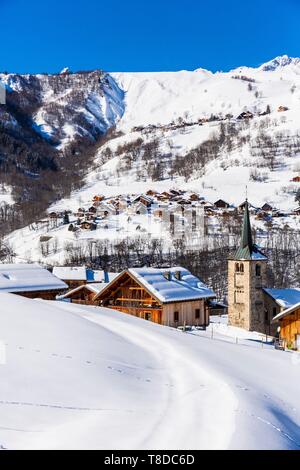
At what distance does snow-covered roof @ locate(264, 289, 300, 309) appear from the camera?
107ft

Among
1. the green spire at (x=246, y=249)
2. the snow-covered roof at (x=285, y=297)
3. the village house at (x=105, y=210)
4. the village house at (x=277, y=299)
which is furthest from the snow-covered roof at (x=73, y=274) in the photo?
the village house at (x=105, y=210)

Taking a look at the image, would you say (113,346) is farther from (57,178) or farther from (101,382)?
(57,178)

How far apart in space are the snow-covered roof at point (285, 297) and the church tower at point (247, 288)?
921mm

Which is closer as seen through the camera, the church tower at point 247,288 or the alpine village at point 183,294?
the alpine village at point 183,294

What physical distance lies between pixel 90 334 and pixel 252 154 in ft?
382

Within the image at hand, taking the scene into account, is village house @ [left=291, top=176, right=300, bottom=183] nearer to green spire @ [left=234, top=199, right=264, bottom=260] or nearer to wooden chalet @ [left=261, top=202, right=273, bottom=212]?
wooden chalet @ [left=261, top=202, right=273, bottom=212]

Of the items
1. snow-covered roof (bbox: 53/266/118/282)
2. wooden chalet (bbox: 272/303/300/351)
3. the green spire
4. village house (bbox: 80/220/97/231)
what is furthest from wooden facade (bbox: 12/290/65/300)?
village house (bbox: 80/220/97/231)

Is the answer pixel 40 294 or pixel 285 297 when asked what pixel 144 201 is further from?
pixel 40 294

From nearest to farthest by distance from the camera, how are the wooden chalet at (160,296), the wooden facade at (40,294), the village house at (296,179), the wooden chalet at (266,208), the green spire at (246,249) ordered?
the wooden facade at (40,294), the wooden chalet at (160,296), the green spire at (246,249), the wooden chalet at (266,208), the village house at (296,179)

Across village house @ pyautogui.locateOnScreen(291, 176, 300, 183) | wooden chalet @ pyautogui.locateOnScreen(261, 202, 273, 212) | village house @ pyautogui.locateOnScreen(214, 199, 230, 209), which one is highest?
village house @ pyautogui.locateOnScreen(291, 176, 300, 183)

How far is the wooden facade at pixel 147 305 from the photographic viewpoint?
2867cm

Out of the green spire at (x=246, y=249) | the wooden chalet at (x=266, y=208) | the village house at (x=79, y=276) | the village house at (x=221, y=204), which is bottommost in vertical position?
the village house at (x=79, y=276)

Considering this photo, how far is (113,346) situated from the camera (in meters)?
11.9

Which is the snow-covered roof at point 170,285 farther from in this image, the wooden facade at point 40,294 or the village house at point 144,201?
the village house at point 144,201
